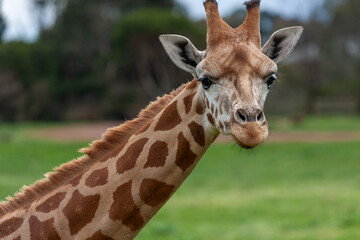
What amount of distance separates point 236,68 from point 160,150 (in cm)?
87

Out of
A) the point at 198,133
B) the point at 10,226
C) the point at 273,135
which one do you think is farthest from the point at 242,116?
the point at 273,135

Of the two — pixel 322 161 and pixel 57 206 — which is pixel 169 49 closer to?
pixel 57 206

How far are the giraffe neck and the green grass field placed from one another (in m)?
0.74

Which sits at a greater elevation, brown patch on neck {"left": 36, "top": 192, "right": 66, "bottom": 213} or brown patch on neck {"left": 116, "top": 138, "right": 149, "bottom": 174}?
brown patch on neck {"left": 116, "top": 138, "right": 149, "bottom": 174}

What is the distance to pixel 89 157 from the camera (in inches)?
180

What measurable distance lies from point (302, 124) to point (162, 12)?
47.4ft

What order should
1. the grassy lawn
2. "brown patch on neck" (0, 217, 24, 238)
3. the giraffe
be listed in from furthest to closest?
the grassy lawn < "brown patch on neck" (0, 217, 24, 238) < the giraffe

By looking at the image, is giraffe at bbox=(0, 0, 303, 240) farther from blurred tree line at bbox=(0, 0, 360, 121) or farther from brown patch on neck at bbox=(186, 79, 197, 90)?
blurred tree line at bbox=(0, 0, 360, 121)

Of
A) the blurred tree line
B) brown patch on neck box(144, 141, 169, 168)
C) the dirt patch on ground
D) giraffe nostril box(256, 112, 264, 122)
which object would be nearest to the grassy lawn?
the dirt patch on ground

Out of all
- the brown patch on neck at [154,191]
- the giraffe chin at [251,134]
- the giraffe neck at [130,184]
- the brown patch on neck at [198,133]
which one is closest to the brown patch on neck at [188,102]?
the giraffe neck at [130,184]

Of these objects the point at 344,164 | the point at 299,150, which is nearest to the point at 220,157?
the point at 299,150

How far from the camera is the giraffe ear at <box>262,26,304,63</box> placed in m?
4.34

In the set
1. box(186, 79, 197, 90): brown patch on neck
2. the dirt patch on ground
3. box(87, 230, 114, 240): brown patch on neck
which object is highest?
the dirt patch on ground

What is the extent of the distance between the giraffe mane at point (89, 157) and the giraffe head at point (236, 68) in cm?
48
